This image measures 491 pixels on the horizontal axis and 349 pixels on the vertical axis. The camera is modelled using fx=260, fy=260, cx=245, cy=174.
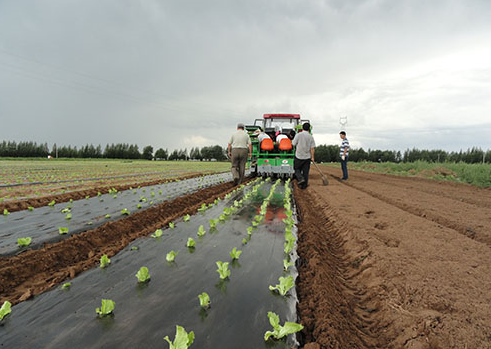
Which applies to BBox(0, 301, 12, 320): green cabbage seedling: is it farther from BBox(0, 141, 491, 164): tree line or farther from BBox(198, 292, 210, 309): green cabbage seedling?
BBox(0, 141, 491, 164): tree line

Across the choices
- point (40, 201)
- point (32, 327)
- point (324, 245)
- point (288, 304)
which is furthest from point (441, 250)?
point (40, 201)

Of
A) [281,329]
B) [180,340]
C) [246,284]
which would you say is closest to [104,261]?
[246,284]

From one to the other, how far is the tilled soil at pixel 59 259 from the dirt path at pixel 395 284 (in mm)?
2665

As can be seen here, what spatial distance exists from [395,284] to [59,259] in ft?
13.8

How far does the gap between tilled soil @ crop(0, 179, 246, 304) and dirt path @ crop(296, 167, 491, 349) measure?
267 cm

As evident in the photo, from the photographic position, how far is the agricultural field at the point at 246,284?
202cm

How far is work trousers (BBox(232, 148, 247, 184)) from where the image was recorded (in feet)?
32.9

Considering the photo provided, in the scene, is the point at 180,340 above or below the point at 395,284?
above

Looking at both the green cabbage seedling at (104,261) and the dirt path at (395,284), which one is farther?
the green cabbage seedling at (104,261)

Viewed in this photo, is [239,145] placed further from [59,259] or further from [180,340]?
[180,340]

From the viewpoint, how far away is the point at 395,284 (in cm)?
277

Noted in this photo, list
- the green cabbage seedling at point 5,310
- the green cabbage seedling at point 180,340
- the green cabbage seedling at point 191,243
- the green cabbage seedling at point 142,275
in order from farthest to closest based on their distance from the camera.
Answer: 1. the green cabbage seedling at point 191,243
2. the green cabbage seedling at point 142,275
3. the green cabbage seedling at point 5,310
4. the green cabbage seedling at point 180,340

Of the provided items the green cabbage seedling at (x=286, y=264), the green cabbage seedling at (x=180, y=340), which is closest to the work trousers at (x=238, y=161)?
the green cabbage seedling at (x=286, y=264)

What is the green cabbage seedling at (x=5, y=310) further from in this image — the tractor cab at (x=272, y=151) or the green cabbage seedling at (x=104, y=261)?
the tractor cab at (x=272, y=151)
